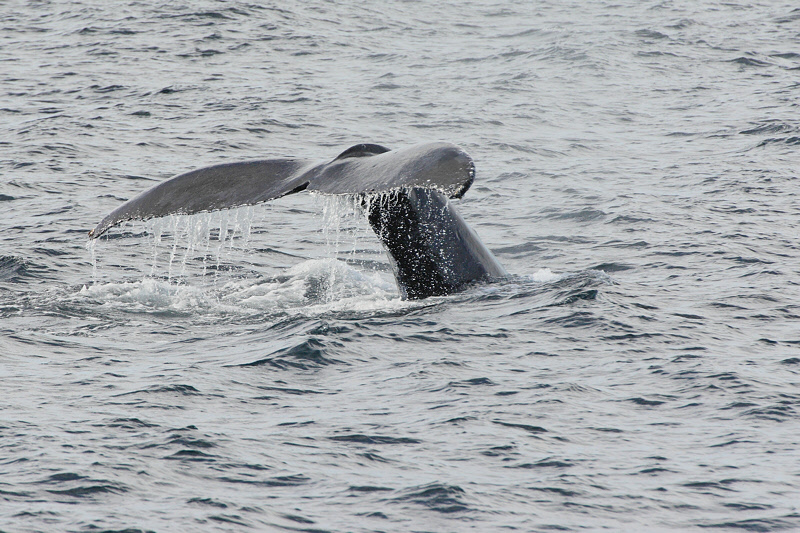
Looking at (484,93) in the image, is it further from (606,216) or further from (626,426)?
(626,426)

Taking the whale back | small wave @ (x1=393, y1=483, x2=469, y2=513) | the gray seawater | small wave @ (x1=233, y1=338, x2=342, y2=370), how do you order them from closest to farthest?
small wave @ (x1=393, y1=483, x2=469, y2=513) < the gray seawater < small wave @ (x1=233, y1=338, x2=342, y2=370) < the whale back

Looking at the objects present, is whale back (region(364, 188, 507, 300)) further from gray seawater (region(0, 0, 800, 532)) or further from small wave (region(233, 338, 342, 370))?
small wave (region(233, 338, 342, 370))

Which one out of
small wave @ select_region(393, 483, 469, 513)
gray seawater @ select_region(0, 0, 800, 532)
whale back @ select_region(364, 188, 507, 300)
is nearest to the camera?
small wave @ select_region(393, 483, 469, 513)

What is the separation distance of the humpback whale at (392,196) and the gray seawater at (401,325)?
0.77 ft

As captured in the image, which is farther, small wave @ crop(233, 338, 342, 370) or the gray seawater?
small wave @ crop(233, 338, 342, 370)

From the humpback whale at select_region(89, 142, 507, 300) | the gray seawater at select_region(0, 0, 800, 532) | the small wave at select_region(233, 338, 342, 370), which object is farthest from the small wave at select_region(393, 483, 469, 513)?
the small wave at select_region(233, 338, 342, 370)

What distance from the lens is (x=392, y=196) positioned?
8086 mm

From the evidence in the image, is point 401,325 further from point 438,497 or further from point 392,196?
point 438,497

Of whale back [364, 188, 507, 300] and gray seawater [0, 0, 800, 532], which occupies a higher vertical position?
whale back [364, 188, 507, 300]

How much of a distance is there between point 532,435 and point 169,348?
297 centimetres

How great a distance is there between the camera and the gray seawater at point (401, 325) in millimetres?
5586

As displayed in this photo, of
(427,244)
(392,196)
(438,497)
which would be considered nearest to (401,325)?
(427,244)

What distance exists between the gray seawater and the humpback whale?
0.23m

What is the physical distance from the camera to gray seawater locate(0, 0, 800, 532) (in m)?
5.59
